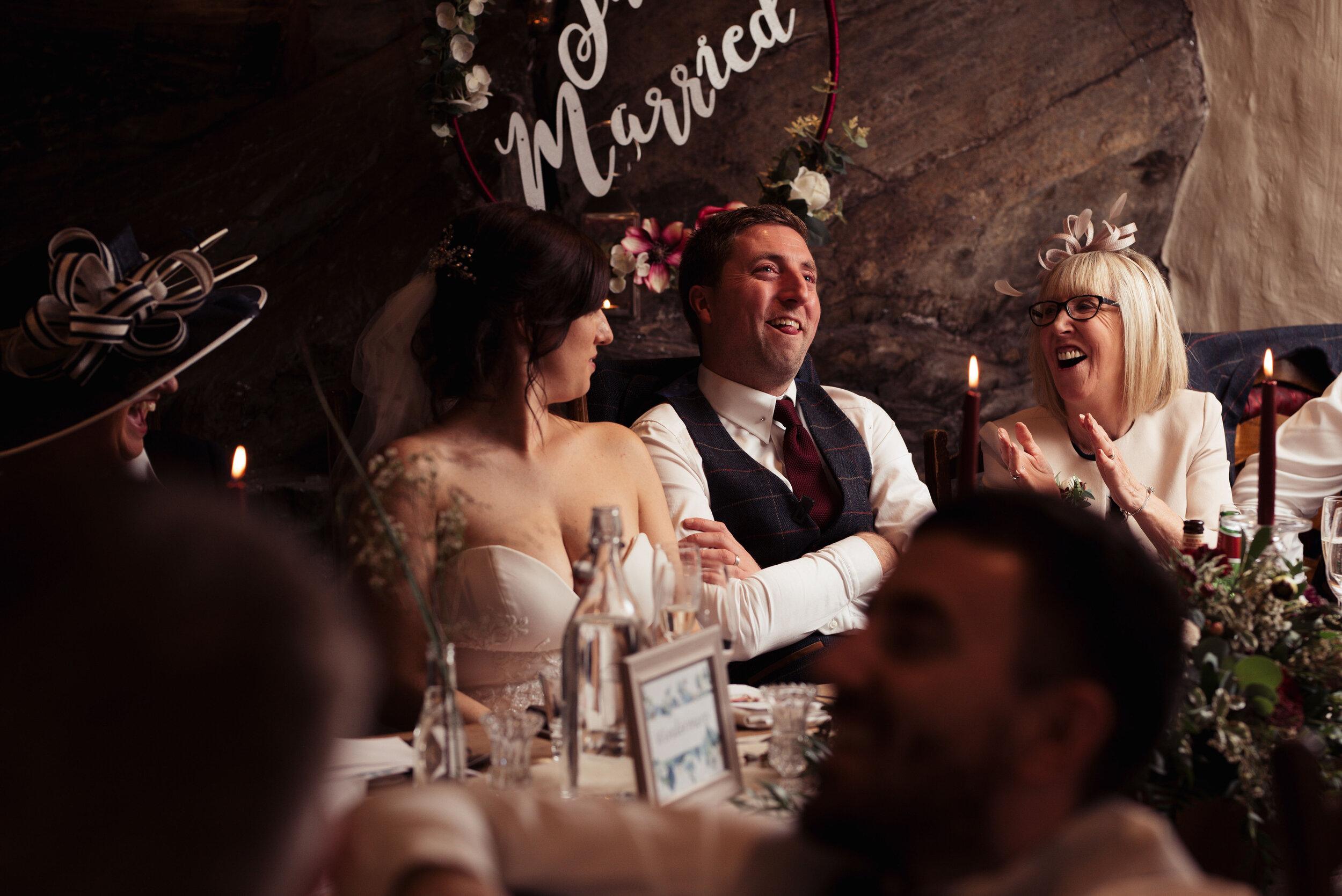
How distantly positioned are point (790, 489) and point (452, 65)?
1680 millimetres

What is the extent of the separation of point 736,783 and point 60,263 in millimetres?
1332

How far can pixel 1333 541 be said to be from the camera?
76.7 inches

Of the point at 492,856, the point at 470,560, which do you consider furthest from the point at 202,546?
the point at 470,560

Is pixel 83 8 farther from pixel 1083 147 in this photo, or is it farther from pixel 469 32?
pixel 1083 147

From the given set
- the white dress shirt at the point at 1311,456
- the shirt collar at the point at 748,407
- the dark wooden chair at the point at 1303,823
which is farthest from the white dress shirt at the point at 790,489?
the dark wooden chair at the point at 1303,823

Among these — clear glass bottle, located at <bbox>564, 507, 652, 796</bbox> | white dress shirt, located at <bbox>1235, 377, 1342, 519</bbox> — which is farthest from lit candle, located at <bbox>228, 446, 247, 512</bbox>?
white dress shirt, located at <bbox>1235, 377, 1342, 519</bbox>

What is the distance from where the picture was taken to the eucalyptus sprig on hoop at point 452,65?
3.08 meters

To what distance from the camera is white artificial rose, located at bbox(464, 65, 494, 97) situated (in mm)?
3145

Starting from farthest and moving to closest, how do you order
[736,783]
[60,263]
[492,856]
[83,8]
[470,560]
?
[83,8], [470,560], [60,263], [736,783], [492,856]

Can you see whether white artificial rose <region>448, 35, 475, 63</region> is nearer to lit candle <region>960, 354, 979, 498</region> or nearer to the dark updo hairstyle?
the dark updo hairstyle

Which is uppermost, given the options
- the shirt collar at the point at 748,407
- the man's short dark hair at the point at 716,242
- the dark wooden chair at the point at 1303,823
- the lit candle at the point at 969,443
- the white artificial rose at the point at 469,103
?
the white artificial rose at the point at 469,103

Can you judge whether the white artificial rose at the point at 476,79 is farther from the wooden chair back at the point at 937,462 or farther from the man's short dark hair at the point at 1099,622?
the man's short dark hair at the point at 1099,622

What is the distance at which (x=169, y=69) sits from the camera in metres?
3.62

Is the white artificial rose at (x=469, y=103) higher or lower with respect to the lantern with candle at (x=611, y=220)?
higher
